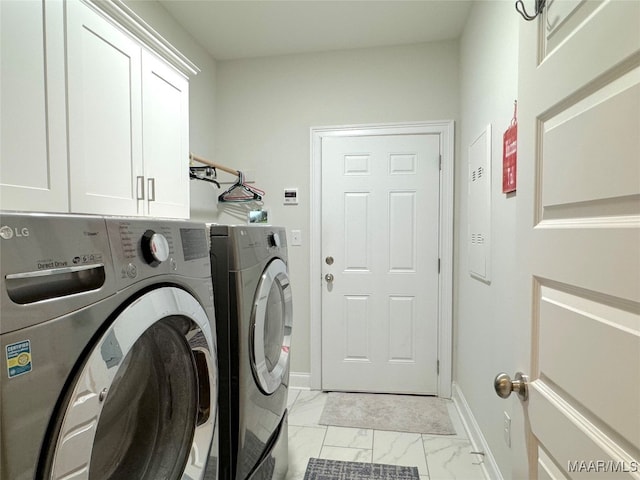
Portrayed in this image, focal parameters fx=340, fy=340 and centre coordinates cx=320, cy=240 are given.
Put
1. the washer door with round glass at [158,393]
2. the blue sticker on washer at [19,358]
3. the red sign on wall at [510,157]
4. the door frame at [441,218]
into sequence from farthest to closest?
1. the door frame at [441,218]
2. the red sign on wall at [510,157]
3. the washer door with round glass at [158,393]
4. the blue sticker on washer at [19,358]

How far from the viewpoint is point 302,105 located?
2699 mm

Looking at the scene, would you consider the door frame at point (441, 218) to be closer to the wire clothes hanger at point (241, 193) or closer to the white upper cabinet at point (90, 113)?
the wire clothes hanger at point (241, 193)

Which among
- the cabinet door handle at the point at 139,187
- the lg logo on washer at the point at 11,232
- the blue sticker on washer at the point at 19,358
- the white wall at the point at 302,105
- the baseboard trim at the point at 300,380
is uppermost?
the white wall at the point at 302,105

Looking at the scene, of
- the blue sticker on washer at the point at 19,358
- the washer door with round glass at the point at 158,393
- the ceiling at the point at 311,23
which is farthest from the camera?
the ceiling at the point at 311,23

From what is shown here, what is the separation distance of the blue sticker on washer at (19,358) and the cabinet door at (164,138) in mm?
1081

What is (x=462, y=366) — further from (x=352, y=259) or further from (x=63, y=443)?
(x=63, y=443)

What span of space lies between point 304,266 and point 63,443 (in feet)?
7.35

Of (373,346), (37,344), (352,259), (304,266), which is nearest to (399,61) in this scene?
(352,259)

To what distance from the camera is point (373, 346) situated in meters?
2.66

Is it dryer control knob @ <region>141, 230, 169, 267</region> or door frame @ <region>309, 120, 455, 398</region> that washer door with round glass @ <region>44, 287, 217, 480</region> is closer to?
dryer control knob @ <region>141, 230, 169, 267</region>

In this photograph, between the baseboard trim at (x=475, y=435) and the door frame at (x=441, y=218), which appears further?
the door frame at (x=441, y=218)

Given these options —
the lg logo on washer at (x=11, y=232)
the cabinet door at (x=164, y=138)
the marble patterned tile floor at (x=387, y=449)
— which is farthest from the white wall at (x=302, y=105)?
the lg logo on washer at (x=11, y=232)

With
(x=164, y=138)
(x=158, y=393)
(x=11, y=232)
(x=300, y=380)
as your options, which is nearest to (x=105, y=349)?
(x=11, y=232)

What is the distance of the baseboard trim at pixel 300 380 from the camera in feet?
9.00
